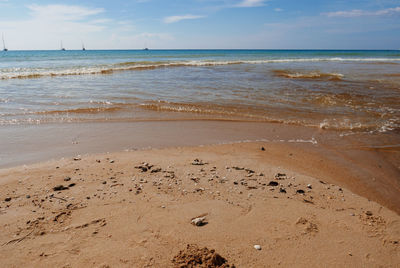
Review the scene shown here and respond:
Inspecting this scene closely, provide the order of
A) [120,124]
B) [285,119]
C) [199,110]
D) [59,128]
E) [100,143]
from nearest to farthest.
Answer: [100,143] < [59,128] < [120,124] < [285,119] < [199,110]

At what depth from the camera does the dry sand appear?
2689 mm

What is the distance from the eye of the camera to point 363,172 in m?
4.95

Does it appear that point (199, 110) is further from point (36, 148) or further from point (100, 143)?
point (36, 148)

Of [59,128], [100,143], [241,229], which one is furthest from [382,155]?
[59,128]

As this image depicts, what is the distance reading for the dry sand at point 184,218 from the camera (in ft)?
8.82

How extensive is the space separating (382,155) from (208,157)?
157 inches

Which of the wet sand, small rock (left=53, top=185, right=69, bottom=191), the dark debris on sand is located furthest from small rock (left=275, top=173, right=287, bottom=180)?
small rock (left=53, top=185, right=69, bottom=191)

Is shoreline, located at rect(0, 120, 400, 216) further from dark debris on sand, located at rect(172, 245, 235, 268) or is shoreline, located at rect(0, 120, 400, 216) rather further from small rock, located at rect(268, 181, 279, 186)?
dark debris on sand, located at rect(172, 245, 235, 268)

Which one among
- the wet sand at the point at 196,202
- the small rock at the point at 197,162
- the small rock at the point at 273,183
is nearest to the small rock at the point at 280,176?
the wet sand at the point at 196,202

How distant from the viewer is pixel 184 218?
328cm

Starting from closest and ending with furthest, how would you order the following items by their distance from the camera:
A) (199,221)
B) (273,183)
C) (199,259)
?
1. (199,259)
2. (199,221)
3. (273,183)

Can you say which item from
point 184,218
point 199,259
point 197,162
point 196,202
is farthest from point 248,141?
point 199,259

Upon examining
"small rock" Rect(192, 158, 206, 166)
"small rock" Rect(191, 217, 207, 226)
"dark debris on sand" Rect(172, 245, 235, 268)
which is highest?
"small rock" Rect(192, 158, 206, 166)

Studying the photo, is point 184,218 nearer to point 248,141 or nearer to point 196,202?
point 196,202
